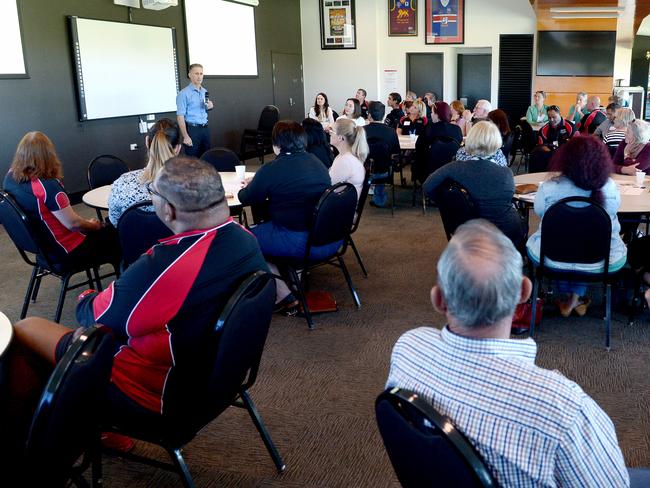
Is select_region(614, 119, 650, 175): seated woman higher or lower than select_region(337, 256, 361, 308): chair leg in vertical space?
higher

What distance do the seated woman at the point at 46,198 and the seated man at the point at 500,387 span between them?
9.38 ft

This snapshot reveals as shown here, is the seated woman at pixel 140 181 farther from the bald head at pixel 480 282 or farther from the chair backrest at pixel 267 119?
the chair backrest at pixel 267 119

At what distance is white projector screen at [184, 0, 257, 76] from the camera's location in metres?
9.84

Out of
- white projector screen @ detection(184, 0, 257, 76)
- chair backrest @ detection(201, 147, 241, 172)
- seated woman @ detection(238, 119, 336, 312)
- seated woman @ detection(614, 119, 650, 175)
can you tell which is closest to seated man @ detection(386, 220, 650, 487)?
seated woman @ detection(238, 119, 336, 312)

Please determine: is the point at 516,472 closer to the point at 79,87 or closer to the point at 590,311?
the point at 590,311

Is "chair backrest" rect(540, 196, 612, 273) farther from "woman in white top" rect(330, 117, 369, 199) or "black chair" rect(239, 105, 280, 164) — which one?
"black chair" rect(239, 105, 280, 164)

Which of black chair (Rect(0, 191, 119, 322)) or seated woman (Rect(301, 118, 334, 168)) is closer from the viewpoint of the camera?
black chair (Rect(0, 191, 119, 322))

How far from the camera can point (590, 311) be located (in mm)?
3922

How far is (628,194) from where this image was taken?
392 centimetres

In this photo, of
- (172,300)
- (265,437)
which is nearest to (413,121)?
(265,437)

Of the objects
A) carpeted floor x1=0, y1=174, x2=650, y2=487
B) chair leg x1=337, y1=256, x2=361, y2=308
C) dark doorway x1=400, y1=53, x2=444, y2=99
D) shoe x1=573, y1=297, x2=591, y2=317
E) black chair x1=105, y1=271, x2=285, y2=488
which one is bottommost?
carpeted floor x1=0, y1=174, x2=650, y2=487

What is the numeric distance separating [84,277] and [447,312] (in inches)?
157

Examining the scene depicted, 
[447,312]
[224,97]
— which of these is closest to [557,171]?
[447,312]

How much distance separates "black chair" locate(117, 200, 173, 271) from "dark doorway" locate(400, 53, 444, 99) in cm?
1082
